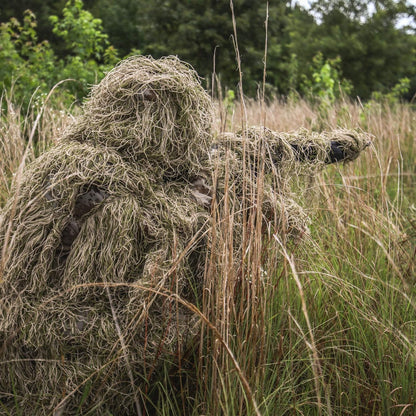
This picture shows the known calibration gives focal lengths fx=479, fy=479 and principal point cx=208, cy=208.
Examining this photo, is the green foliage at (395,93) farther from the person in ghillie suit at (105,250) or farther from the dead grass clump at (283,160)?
the person in ghillie suit at (105,250)

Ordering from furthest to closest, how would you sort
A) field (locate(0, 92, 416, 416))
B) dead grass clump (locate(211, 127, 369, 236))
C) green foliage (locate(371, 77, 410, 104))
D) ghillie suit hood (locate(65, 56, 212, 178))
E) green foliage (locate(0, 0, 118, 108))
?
green foliage (locate(371, 77, 410, 104))
green foliage (locate(0, 0, 118, 108))
dead grass clump (locate(211, 127, 369, 236))
ghillie suit hood (locate(65, 56, 212, 178))
field (locate(0, 92, 416, 416))

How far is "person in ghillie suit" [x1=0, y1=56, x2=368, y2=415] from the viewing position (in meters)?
1.58

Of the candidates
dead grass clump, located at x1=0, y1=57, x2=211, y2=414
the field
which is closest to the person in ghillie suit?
dead grass clump, located at x1=0, y1=57, x2=211, y2=414

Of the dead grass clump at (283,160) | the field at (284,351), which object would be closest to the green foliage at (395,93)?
the dead grass clump at (283,160)

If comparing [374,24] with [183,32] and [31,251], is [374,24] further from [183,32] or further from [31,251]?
[31,251]

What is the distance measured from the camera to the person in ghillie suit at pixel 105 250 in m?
1.58

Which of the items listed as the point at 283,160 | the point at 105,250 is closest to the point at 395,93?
the point at 283,160

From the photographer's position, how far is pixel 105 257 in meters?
1.56

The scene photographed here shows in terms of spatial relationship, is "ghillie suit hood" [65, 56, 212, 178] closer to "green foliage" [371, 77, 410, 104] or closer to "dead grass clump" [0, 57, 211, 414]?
"dead grass clump" [0, 57, 211, 414]

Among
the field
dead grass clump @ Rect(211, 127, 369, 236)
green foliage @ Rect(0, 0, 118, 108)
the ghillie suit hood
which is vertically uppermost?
green foliage @ Rect(0, 0, 118, 108)

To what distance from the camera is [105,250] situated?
1567 mm

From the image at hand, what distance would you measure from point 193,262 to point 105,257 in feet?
1.19

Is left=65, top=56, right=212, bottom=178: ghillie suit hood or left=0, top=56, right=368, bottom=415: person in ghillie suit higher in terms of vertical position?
left=65, top=56, right=212, bottom=178: ghillie suit hood

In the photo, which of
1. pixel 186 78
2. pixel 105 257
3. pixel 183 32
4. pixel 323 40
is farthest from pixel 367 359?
pixel 323 40
